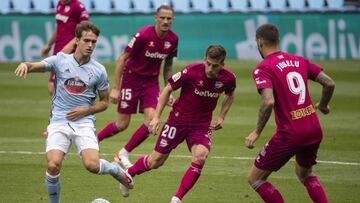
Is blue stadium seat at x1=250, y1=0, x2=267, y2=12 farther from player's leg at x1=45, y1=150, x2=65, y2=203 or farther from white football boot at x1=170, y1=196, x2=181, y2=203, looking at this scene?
player's leg at x1=45, y1=150, x2=65, y2=203

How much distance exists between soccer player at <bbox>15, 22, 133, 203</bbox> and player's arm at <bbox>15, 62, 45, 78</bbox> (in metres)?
0.04

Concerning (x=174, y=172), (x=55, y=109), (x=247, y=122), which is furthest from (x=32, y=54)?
(x=55, y=109)

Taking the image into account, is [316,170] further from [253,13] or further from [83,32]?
[253,13]

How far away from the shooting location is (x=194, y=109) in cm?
1232

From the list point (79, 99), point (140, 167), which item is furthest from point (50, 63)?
point (140, 167)

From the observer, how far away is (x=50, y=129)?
11.3 metres

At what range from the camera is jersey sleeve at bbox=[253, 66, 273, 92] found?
10164 millimetres

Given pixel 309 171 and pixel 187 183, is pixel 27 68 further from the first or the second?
pixel 309 171

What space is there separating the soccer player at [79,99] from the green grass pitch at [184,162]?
38.8 inches

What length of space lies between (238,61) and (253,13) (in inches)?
60.9

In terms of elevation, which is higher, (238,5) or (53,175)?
(53,175)

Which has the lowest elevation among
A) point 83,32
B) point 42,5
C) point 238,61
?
point 238,61

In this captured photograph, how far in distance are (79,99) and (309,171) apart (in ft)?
9.57

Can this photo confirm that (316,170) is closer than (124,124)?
Yes
